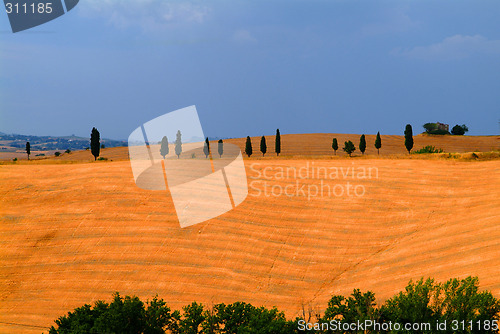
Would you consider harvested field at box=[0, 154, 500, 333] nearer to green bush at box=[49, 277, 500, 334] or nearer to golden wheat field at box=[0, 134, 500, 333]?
golden wheat field at box=[0, 134, 500, 333]

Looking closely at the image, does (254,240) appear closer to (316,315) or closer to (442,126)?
(316,315)

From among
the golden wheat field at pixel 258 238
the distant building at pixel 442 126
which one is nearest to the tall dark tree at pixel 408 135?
the golden wheat field at pixel 258 238

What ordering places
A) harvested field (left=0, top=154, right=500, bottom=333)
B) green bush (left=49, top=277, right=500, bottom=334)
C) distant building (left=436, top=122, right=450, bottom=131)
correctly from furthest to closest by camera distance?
distant building (left=436, top=122, right=450, bottom=131)
harvested field (left=0, top=154, right=500, bottom=333)
green bush (left=49, top=277, right=500, bottom=334)

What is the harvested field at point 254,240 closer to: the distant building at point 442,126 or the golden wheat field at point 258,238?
the golden wheat field at point 258,238

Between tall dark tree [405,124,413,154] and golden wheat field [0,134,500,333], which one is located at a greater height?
tall dark tree [405,124,413,154]

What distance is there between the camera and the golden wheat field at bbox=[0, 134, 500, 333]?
→ 112 ft

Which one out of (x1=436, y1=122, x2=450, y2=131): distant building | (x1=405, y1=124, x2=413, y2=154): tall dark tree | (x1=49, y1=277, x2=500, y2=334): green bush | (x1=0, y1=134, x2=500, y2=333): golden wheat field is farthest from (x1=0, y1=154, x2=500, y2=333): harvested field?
(x1=436, y1=122, x2=450, y2=131): distant building

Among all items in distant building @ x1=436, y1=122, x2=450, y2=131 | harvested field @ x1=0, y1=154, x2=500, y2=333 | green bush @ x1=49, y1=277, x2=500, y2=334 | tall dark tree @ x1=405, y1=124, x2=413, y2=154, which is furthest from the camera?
distant building @ x1=436, y1=122, x2=450, y2=131

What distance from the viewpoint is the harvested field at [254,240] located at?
3403cm

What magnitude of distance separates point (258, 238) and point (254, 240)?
0.45m

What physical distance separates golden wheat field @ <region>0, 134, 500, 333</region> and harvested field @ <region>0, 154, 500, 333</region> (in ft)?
0.35

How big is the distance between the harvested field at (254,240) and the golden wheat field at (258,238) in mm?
105

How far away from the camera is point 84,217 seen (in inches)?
1737

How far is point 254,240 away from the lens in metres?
40.1
